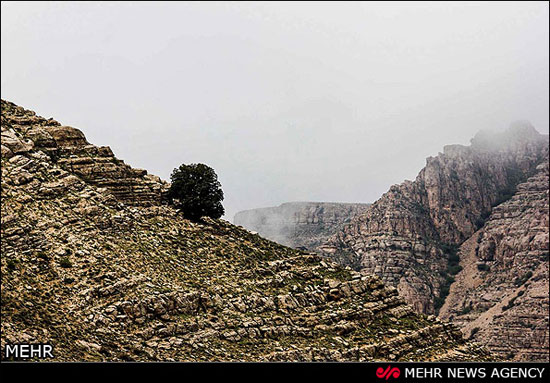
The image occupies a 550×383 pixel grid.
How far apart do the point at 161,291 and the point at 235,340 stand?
542 cm

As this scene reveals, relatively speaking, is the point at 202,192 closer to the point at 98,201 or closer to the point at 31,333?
the point at 98,201

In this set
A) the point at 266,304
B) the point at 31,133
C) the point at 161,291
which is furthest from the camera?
the point at 31,133

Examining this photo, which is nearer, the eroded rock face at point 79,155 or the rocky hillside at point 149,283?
→ the rocky hillside at point 149,283

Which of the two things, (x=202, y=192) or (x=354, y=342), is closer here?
(x=354, y=342)

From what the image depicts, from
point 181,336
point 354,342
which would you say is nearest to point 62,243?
point 181,336

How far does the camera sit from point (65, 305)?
138ft

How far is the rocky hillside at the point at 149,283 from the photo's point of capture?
137 feet

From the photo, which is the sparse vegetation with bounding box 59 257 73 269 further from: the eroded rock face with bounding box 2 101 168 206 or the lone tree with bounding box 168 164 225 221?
the lone tree with bounding box 168 164 225 221

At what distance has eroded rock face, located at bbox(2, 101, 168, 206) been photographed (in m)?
52.8

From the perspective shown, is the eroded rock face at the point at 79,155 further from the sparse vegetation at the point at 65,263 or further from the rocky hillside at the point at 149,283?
the sparse vegetation at the point at 65,263

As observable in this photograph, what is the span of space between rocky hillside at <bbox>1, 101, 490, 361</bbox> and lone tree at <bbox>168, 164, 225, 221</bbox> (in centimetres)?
103
